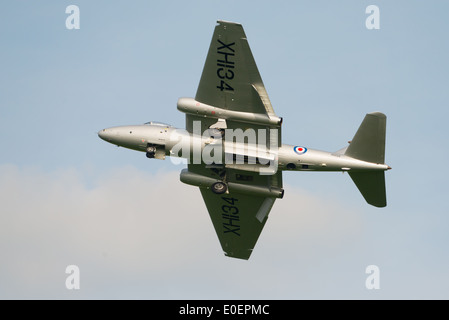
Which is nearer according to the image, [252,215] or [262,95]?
[262,95]

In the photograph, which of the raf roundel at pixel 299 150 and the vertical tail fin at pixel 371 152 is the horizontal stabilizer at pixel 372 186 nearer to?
the vertical tail fin at pixel 371 152

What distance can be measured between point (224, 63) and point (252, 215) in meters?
13.7

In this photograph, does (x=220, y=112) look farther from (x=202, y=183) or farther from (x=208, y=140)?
(x=202, y=183)

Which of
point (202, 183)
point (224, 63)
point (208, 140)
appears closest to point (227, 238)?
point (202, 183)

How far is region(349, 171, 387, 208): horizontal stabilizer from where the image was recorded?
55719 mm

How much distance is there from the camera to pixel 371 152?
54.5 meters

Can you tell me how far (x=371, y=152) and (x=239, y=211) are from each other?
12.4 meters

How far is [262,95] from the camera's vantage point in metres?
54.1

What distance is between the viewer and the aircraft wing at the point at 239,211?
194 ft

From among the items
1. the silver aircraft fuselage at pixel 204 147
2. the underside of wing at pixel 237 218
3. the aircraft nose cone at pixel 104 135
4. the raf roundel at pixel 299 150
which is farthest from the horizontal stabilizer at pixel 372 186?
the aircraft nose cone at pixel 104 135

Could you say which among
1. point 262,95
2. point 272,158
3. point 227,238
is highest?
point 262,95

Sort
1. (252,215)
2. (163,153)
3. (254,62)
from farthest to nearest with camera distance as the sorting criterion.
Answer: (252,215) < (163,153) < (254,62)

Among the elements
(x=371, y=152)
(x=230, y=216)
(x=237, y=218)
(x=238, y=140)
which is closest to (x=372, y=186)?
(x=371, y=152)

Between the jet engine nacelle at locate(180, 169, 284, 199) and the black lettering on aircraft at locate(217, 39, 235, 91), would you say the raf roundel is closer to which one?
the jet engine nacelle at locate(180, 169, 284, 199)
